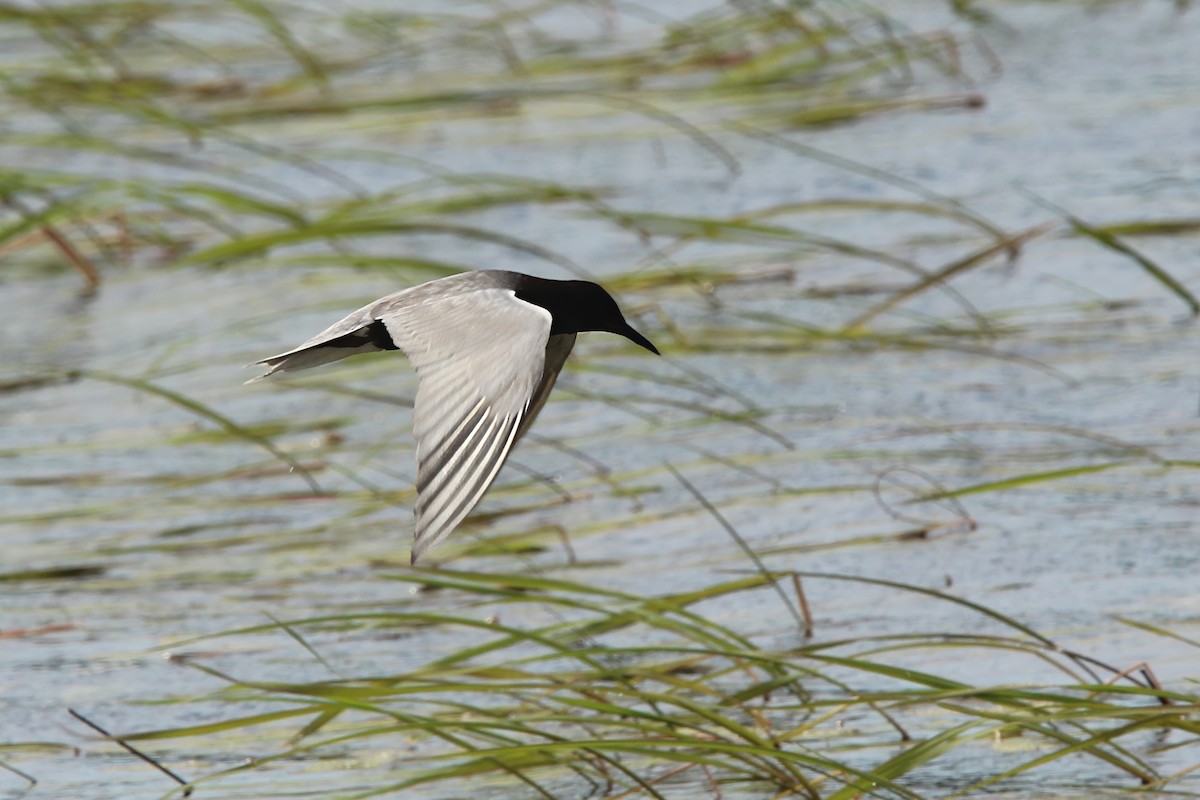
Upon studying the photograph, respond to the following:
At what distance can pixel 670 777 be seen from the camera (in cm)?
289

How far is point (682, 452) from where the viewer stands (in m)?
4.29

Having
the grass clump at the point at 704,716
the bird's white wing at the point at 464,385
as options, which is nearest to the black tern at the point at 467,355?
the bird's white wing at the point at 464,385

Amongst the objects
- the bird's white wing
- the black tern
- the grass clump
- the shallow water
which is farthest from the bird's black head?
the shallow water

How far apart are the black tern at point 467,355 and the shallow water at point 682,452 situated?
644 mm

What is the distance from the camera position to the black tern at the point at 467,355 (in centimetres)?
209

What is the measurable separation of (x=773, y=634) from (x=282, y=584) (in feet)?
2.86

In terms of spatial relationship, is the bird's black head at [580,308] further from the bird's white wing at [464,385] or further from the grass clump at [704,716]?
the grass clump at [704,716]

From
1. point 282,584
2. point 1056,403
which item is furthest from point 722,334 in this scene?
point 282,584

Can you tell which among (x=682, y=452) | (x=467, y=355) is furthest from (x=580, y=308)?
(x=682, y=452)

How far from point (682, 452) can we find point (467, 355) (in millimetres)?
1932

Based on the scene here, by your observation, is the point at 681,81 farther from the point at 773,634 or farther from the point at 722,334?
the point at 773,634

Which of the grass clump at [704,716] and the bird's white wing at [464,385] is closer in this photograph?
the bird's white wing at [464,385]

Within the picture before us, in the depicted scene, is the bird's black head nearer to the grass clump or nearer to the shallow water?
the grass clump

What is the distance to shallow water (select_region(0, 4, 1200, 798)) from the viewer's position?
3.45 m
